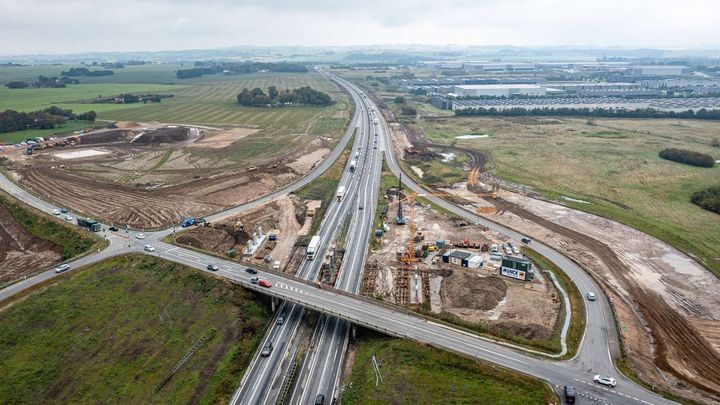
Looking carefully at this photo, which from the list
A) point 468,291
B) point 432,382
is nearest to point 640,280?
point 468,291

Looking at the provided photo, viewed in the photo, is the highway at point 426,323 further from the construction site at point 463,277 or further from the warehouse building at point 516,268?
the warehouse building at point 516,268

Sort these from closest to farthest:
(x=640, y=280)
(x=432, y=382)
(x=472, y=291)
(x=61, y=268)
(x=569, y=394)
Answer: (x=569, y=394) → (x=432, y=382) → (x=472, y=291) → (x=61, y=268) → (x=640, y=280)

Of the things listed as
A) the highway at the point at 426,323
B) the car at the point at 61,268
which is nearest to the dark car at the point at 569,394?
the highway at the point at 426,323

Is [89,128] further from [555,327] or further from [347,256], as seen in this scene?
[555,327]

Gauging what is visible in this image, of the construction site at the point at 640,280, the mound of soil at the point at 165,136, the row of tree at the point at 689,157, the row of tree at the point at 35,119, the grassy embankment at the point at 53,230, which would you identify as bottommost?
the construction site at the point at 640,280

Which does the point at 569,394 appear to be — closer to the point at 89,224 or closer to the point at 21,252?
Answer: the point at 89,224

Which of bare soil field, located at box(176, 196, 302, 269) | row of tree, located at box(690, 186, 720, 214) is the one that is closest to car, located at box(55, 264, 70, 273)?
bare soil field, located at box(176, 196, 302, 269)
